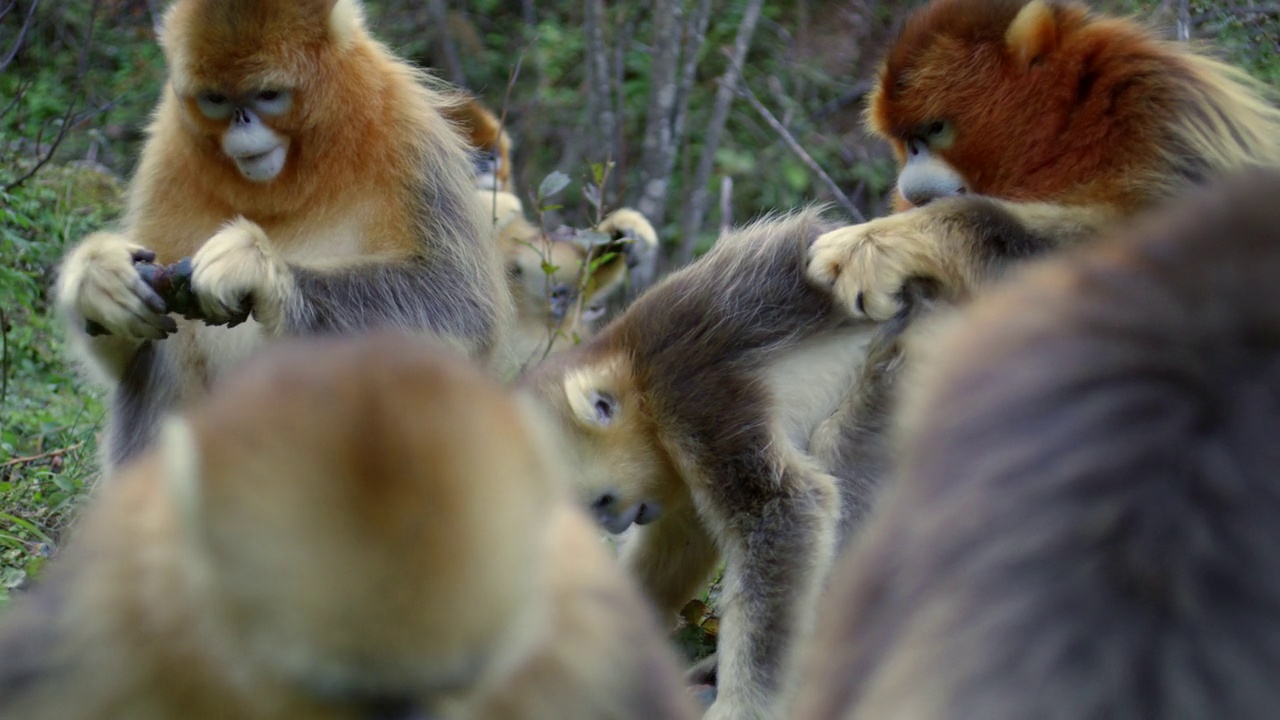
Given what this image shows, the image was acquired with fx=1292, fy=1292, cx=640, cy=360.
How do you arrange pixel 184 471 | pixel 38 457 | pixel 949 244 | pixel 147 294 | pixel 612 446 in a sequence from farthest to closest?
pixel 38 457, pixel 612 446, pixel 147 294, pixel 949 244, pixel 184 471

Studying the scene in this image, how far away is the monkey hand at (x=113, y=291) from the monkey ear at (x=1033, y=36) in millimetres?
2327

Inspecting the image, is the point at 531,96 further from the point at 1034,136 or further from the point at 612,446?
the point at 1034,136

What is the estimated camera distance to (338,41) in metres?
3.71

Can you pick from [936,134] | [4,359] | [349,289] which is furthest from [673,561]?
[4,359]

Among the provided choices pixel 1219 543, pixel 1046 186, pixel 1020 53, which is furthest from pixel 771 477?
pixel 1219 543

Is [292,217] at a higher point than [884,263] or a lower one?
lower

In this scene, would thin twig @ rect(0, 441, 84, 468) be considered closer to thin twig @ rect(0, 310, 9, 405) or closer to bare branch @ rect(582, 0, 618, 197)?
thin twig @ rect(0, 310, 9, 405)

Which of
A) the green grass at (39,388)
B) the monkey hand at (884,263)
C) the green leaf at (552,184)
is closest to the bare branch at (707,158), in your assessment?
the green leaf at (552,184)

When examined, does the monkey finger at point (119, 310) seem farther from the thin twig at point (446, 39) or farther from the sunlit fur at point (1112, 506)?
the thin twig at point (446, 39)

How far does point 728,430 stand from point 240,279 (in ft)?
4.31

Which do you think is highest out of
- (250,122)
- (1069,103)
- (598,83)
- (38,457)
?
(1069,103)

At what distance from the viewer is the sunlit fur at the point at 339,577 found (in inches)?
57.3

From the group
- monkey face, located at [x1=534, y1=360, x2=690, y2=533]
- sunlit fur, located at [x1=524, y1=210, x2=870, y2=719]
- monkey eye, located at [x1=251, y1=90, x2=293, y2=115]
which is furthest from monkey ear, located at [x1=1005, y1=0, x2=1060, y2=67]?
monkey eye, located at [x1=251, y1=90, x2=293, y2=115]

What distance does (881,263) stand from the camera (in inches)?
127
